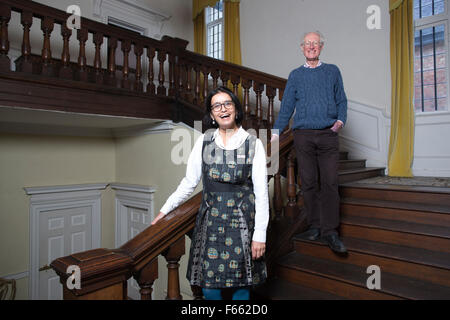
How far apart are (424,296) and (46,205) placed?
4410 mm

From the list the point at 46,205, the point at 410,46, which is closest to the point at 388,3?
the point at 410,46

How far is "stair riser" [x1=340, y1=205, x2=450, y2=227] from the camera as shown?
2.05 metres

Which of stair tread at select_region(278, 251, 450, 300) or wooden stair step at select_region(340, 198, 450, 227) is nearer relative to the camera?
stair tread at select_region(278, 251, 450, 300)

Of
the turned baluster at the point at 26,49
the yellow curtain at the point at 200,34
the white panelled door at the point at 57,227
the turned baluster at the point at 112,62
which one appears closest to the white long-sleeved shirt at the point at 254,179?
the turned baluster at the point at 26,49

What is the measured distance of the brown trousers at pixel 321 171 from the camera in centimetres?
196

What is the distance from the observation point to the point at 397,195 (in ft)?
8.05

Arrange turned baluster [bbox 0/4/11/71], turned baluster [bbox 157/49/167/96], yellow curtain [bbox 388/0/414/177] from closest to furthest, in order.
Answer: turned baluster [bbox 0/4/11/71] → turned baluster [bbox 157/49/167/96] → yellow curtain [bbox 388/0/414/177]

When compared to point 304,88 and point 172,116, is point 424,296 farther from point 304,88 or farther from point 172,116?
point 172,116

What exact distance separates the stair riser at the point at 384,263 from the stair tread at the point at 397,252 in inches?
0.8

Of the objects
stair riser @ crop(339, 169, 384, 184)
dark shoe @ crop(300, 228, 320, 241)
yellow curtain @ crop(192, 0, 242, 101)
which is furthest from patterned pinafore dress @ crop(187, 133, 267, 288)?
yellow curtain @ crop(192, 0, 242, 101)

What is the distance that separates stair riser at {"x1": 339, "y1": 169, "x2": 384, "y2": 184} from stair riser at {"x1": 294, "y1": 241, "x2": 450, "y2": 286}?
1081mm

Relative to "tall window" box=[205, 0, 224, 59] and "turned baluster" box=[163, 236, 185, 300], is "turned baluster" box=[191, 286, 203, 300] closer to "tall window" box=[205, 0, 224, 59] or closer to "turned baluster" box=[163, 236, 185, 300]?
"turned baluster" box=[163, 236, 185, 300]

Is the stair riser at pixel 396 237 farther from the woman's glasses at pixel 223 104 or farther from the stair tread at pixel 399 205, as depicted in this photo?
the woman's glasses at pixel 223 104

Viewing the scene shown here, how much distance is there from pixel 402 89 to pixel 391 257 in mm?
2841
